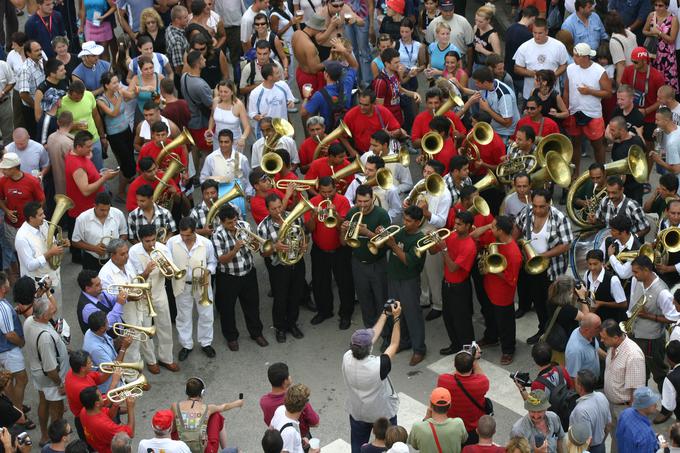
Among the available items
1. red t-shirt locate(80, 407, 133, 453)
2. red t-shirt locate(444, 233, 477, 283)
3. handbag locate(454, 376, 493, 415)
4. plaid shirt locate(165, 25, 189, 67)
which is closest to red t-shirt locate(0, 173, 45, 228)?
plaid shirt locate(165, 25, 189, 67)

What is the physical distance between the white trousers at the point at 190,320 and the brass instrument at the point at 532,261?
339cm

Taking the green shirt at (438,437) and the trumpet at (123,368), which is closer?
the green shirt at (438,437)

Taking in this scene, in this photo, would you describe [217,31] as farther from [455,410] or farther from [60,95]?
[455,410]

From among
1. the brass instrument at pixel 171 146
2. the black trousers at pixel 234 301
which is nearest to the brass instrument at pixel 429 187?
the black trousers at pixel 234 301

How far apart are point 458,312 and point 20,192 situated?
506cm

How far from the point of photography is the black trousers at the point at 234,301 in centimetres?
1292

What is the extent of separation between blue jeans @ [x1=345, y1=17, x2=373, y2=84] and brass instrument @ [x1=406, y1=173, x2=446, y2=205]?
5.01 m

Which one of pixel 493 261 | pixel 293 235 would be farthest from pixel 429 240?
pixel 293 235

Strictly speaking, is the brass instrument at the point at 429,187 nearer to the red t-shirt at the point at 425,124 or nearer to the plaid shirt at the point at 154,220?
the red t-shirt at the point at 425,124

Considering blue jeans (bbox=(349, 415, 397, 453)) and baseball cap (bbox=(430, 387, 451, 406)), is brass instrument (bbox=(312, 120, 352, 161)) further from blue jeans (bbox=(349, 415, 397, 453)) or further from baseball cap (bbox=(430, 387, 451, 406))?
baseball cap (bbox=(430, 387, 451, 406))

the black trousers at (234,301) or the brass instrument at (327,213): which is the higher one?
the brass instrument at (327,213)

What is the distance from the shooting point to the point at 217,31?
1722cm

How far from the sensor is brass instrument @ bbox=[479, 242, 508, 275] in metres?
12.2

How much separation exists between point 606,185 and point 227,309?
4319mm
